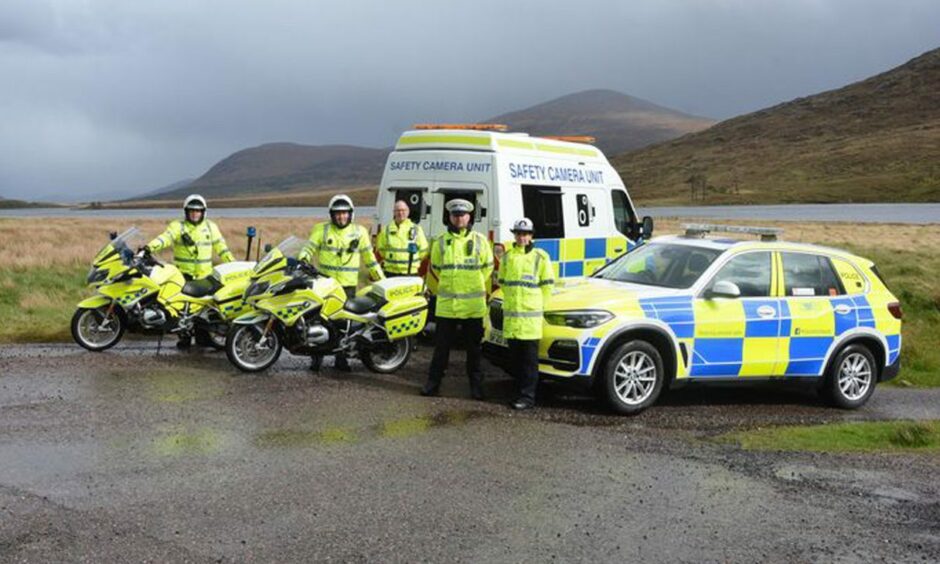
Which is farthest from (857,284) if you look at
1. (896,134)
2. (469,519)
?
(896,134)

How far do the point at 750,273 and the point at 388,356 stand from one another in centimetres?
398

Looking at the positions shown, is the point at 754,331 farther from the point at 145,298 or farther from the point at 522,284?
the point at 145,298

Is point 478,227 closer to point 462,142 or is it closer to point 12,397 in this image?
point 462,142

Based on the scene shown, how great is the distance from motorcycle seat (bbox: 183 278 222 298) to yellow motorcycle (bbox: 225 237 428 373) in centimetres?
94

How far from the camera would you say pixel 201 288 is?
10.4m

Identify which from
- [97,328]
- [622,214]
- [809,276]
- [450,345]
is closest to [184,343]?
[97,328]

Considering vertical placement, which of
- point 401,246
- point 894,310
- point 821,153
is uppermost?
point 821,153

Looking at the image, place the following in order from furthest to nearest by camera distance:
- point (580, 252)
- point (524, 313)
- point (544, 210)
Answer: point (580, 252), point (544, 210), point (524, 313)

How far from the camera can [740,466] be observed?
6.72 meters

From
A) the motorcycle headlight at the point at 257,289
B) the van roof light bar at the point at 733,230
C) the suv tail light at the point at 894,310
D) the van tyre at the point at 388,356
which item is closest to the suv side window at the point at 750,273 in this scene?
the van roof light bar at the point at 733,230

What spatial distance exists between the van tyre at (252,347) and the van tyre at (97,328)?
1.74 meters

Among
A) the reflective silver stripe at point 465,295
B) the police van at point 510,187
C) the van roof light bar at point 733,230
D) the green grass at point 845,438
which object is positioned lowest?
the green grass at point 845,438

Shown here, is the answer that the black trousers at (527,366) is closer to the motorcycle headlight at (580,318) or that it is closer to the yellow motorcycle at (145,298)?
the motorcycle headlight at (580,318)

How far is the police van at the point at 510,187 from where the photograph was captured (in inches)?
426
